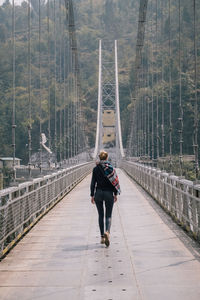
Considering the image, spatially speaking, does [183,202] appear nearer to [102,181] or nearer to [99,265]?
[102,181]

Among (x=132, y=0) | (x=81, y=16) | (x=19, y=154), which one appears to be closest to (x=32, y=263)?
(x=19, y=154)

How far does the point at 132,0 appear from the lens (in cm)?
16200

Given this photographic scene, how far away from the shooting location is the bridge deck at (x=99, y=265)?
4973mm

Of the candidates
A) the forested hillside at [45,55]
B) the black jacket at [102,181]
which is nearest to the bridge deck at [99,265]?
the black jacket at [102,181]

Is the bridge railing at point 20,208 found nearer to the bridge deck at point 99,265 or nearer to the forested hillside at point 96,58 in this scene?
the bridge deck at point 99,265

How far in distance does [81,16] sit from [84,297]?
148760 mm

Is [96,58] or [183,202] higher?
[96,58]

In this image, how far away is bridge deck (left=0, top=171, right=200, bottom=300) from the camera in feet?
16.3

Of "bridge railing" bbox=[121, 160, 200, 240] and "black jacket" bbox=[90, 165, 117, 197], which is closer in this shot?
"black jacket" bbox=[90, 165, 117, 197]

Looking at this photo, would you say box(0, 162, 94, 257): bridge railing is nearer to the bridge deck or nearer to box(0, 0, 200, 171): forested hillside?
the bridge deck

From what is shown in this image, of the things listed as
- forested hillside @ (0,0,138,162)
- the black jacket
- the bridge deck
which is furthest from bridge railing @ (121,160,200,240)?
forested hillside @ (0,0,138,162)

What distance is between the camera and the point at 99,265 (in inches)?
243

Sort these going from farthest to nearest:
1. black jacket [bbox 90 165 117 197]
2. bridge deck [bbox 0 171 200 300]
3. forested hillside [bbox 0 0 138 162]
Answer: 1. forested hillside [bbox 0 0 138 162]
2. black jacket [bbox 90 165 117 197]
3. bridge deck [bbox 0 171 200 300]

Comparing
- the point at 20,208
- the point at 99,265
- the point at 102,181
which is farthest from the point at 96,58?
the point at 99,265
